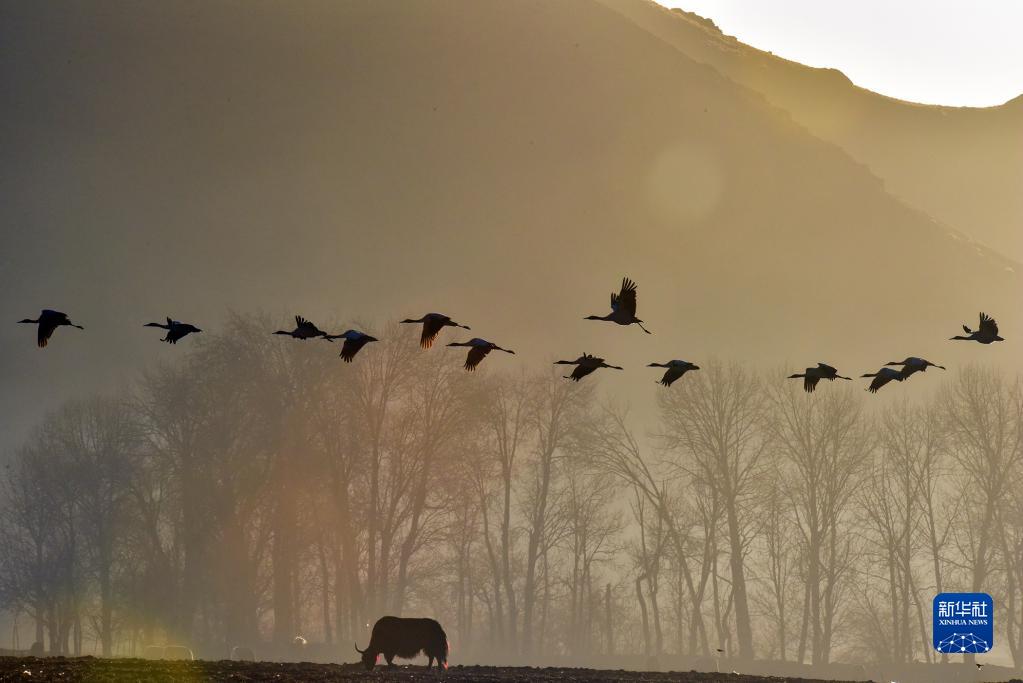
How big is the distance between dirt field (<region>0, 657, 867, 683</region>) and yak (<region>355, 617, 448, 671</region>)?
6.24ft

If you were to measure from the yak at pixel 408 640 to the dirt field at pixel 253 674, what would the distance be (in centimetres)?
190

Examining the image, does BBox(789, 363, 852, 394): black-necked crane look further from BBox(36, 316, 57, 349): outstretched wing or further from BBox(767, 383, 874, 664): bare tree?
BBox(767, 383, 874, 664): bare tree

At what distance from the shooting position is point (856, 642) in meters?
98.8

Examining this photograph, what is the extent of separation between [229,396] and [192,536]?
29.8 feet

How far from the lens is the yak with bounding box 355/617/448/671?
1657 inches

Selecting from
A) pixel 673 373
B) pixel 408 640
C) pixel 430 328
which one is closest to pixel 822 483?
pixel 408 640

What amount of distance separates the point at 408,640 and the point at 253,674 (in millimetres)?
9697

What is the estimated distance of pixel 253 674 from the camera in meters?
33.0

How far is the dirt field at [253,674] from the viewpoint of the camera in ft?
102

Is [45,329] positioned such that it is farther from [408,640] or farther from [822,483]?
[822,483]

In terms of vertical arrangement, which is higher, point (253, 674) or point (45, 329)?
point (45, 329)

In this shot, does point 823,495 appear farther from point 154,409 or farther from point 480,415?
point 154,409

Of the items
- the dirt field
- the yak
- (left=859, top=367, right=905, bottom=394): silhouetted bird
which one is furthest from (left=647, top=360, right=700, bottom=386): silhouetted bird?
the yak

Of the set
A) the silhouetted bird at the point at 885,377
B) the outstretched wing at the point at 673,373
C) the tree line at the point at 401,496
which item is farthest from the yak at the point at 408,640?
the tree line at the point at 401,496
